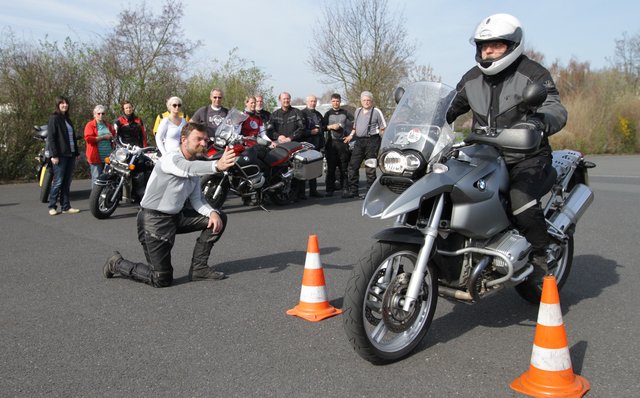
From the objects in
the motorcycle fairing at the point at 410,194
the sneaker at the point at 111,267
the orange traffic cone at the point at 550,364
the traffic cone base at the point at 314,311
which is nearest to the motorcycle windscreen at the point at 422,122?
the motorcycle fairing at the point at 410,194

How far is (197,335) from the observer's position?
4.18 metres

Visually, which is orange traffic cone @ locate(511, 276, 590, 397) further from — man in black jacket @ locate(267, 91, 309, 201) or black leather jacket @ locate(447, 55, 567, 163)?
man in black jacket @ locate(267, 91, 309, 201)

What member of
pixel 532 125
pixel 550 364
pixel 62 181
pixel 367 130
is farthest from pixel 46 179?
pixel 550 364

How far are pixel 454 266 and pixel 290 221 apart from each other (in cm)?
544

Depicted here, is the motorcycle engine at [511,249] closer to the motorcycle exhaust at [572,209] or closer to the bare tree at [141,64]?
the motorcycle exhaust at [572,209]

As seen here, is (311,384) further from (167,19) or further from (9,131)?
(167,19)

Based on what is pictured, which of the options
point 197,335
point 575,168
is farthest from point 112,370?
point 575,168

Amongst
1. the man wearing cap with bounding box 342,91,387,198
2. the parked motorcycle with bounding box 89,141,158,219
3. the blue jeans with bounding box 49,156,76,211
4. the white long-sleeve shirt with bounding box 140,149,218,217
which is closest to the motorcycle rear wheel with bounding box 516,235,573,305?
the white long-sleeve shirt with bounding box 140,149,218,217

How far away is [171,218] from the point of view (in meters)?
5.59

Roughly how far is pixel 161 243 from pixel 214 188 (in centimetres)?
403

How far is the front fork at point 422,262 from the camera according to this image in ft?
11.6

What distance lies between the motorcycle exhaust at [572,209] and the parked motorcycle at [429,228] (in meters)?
0.71

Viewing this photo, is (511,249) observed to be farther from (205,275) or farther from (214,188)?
(214,188)

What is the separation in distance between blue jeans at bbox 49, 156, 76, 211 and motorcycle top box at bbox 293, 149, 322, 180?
371cm
